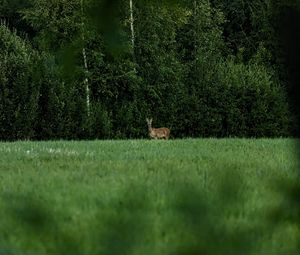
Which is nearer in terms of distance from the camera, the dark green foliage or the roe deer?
the roe deer

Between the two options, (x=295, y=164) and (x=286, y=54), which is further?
(x=295, y=164)

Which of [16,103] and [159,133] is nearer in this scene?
[159,133]

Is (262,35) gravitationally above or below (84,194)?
above

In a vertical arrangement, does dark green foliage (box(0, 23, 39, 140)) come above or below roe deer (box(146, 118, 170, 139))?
above

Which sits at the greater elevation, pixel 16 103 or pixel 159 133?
pixel 16 103

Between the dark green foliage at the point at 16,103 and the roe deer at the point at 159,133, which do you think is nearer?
the roe deer at the point at 159,133

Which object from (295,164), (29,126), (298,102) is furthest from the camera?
(29,126)

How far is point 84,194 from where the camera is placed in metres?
6.59

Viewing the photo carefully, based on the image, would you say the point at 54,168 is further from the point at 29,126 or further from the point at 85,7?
the point at 29,126

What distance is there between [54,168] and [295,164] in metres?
8.49

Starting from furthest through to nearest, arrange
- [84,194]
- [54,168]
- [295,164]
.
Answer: [54,168] < [84,194] < [295,164]

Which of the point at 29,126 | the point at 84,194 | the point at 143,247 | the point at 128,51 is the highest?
the point at 128,51

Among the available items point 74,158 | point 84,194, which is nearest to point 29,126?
point 74,158

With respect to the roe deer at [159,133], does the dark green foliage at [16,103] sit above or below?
above
